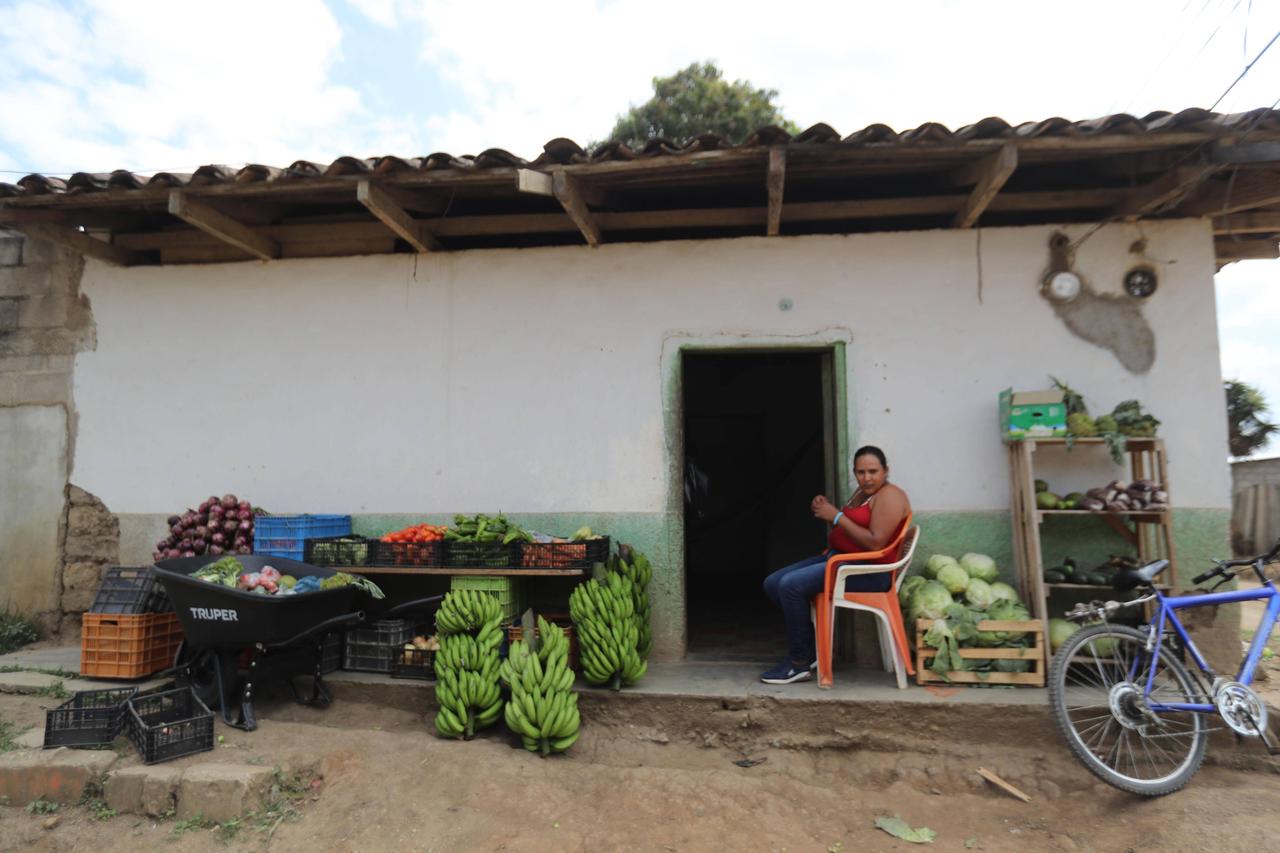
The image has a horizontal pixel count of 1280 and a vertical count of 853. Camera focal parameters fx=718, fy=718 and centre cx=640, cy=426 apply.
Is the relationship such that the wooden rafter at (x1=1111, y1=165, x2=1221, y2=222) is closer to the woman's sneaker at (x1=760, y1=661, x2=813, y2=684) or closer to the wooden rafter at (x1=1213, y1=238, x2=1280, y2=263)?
the wooden rafter at (x1=1213, y1=238, x2=1280, y2=263)

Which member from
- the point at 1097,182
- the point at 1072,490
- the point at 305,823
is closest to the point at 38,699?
the point at 305,823

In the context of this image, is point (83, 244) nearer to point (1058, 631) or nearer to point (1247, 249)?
point (1058, 631)

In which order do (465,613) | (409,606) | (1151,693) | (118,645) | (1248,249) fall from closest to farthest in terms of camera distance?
1. (1151,693)
2. (465,613)
3. (409,606)
4. (118,645)
5. (1248,249)

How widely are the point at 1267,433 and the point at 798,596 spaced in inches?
568

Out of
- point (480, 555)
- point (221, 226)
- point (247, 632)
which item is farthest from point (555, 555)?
point (221, 226)

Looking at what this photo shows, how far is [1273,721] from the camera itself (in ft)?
13.6

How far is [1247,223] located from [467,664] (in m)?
6.36

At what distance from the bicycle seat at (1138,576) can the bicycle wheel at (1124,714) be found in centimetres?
24

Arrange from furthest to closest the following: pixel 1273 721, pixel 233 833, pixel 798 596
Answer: pixel 798 596, pixel 1273 721, pixel 233 833

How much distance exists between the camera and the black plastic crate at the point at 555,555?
4.69 meters

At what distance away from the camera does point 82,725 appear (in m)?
3.89

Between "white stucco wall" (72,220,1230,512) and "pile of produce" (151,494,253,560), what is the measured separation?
36 centimetres

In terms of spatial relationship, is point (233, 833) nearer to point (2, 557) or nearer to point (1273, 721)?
point (2, 557)

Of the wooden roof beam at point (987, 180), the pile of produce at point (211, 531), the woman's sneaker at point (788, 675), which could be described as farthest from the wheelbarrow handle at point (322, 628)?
the wooden roof beam at point (987, 180)
